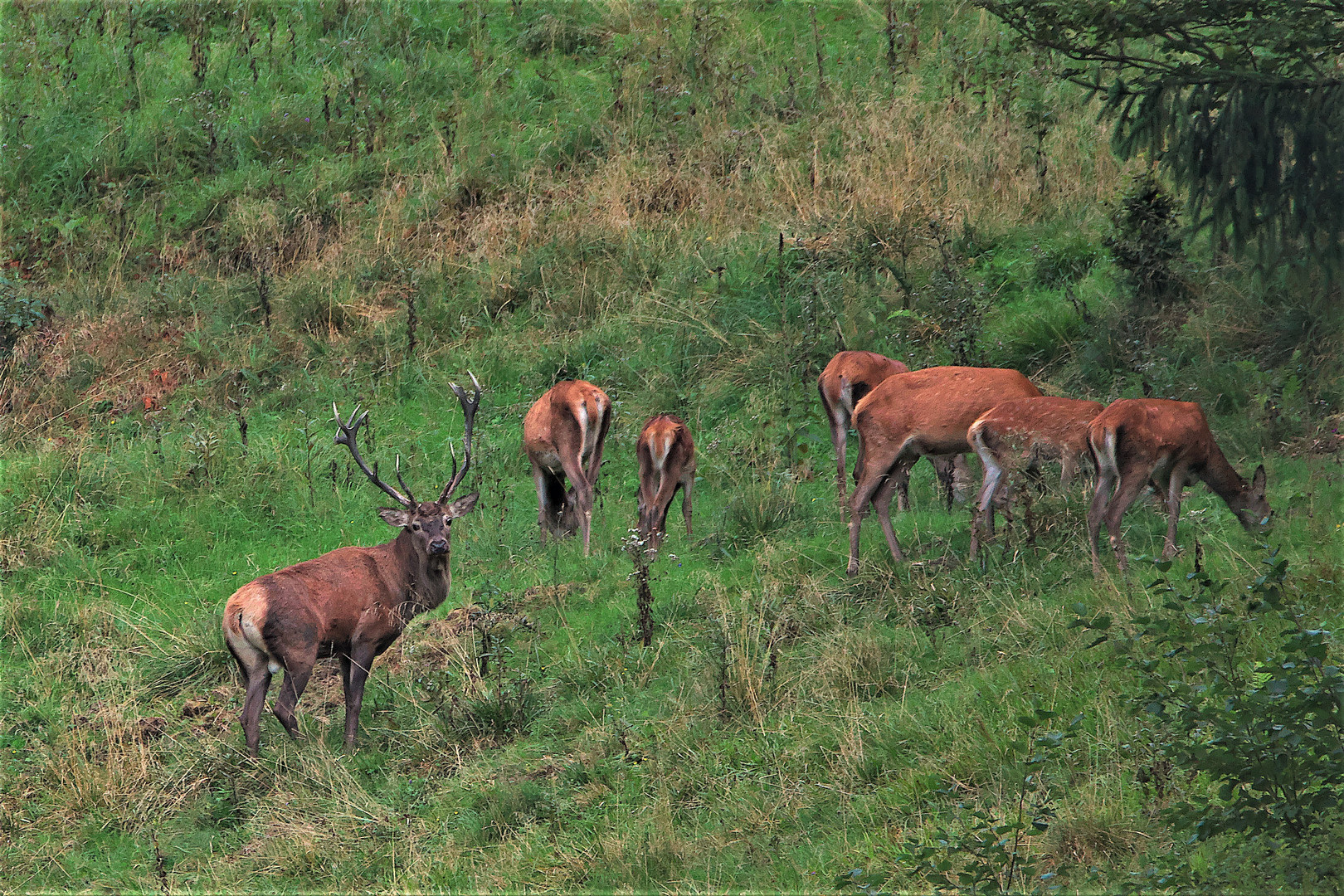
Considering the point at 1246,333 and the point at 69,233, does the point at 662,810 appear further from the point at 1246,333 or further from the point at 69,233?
the point at 69,233

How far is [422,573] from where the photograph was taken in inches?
343

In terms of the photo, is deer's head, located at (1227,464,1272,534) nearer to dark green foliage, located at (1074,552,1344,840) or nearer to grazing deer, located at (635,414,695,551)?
dark green foliage, located at (1074,552,1344,840)

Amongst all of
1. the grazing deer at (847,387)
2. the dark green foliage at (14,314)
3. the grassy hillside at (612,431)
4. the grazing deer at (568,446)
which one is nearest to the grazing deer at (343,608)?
the grassy hillside at (612,431)

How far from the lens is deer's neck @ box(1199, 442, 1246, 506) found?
8336 mm

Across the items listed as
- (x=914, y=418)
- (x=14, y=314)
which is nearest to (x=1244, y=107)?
(x=914, y=418)

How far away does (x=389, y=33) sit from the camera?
61.6ft

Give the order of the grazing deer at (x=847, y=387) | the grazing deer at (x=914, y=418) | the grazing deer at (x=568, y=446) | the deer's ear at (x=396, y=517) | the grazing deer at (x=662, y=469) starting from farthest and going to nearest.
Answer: the grazing deer at (x=568, y=446) < the grazing deer at (x=847, y=387) < the grazing deer at (x=662, y=469) < the grazing deer at (x=914, y=418) < the deer's ear at (x=396, y=517)

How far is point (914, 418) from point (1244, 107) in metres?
2.90

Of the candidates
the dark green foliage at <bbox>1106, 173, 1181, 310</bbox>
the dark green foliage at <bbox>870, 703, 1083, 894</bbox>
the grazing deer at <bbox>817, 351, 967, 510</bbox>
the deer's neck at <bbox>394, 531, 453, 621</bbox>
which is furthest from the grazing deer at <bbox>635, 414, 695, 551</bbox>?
the dark green foliage at <bbox>870, 703, 1083, 894</bbox>

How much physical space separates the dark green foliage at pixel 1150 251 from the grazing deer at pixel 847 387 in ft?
7.66

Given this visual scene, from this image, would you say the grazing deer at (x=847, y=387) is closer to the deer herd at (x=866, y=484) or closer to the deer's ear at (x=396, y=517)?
the deer herd at (x=866, y=484)

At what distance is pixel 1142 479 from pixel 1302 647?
374 cm

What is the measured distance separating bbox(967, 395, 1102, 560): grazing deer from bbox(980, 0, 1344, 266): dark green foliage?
198 cm

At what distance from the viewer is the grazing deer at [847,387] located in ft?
33.9
